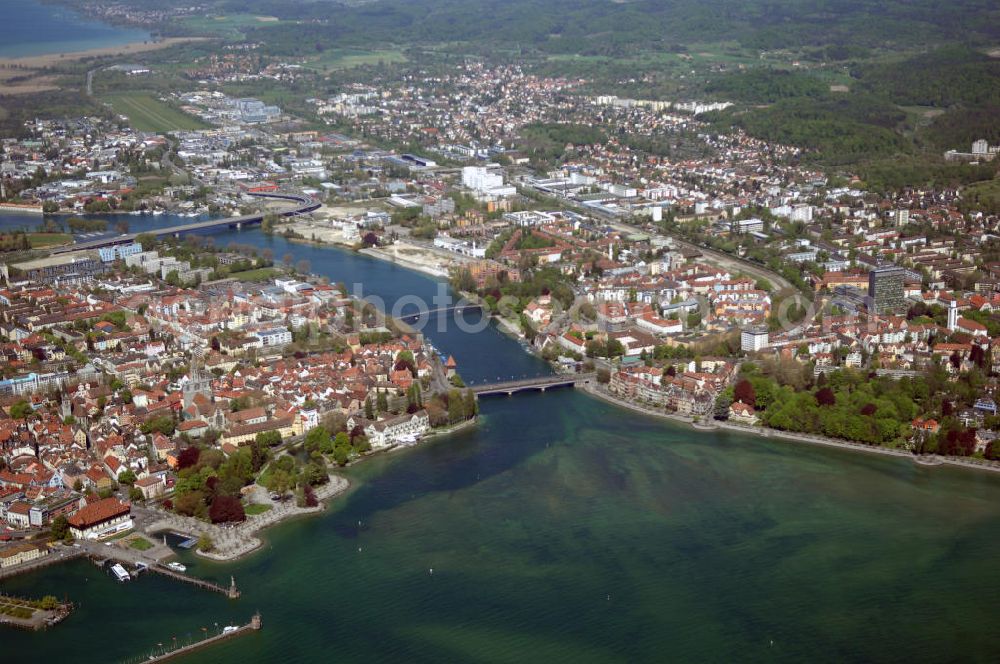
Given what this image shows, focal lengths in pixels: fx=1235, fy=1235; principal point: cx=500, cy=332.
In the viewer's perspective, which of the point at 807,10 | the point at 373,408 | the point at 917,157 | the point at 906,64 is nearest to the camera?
the point at 373,408

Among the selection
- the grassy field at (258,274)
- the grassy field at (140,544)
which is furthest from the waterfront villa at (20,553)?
the grassy field at (258,274)

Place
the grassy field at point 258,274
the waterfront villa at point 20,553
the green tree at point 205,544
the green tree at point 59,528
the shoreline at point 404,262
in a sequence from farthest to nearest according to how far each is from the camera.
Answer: the shoreline at point 404,262, the grassy field at point 258,274, the green tree at point 59,528, the green tree at point 205,544, the waterfront villa at point 20,553

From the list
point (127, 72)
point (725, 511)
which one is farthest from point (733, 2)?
point (725, 511)

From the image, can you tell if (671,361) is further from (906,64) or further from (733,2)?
(733,2)

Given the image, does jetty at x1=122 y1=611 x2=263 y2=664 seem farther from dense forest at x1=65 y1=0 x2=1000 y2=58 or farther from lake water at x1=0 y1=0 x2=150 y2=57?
lake water at x1=0 y1=0 x2=150 y2=57

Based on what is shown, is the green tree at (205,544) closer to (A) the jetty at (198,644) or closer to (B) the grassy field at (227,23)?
(A) the jetty at (198,644)

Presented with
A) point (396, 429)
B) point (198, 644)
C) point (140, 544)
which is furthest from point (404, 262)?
point (198, 644)

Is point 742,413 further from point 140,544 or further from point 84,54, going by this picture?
point 84,54
